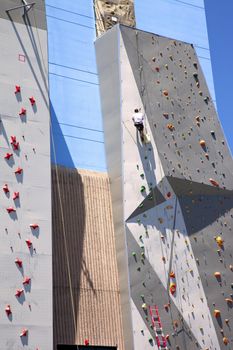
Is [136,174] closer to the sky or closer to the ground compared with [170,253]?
closer to the sky

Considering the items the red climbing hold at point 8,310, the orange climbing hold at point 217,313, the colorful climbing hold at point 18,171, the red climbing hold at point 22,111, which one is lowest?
the red climbing hold at point 8,310

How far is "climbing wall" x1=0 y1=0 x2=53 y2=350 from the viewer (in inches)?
818

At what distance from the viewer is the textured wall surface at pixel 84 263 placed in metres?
23.1

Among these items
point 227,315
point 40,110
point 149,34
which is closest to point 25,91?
point 40,110

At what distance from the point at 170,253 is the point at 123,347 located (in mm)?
3002

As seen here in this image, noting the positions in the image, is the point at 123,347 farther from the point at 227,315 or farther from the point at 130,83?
the point at 130,83

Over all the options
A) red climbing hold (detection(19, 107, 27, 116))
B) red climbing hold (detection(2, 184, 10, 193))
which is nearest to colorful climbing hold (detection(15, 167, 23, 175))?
red climbing hold (detection(2, 184, 10, 193))

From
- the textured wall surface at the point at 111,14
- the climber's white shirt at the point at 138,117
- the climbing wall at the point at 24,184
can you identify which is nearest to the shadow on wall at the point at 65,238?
the climbing wall at the point at 24,184

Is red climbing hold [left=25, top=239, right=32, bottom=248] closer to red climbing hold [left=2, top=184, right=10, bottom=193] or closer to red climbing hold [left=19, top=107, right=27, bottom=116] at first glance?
red climbing hold [left=2, top=184, right=10, bottom=193]

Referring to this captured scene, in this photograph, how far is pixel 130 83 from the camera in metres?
25.9

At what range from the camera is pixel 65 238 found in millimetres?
23812

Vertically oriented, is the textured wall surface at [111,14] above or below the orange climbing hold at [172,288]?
above

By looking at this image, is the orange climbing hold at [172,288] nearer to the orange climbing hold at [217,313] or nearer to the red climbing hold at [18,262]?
the orange climbing hold at [217,313]

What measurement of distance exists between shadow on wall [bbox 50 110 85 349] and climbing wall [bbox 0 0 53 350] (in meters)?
1.69
